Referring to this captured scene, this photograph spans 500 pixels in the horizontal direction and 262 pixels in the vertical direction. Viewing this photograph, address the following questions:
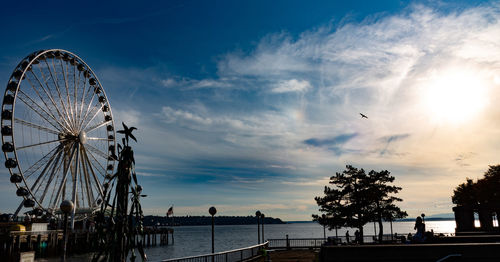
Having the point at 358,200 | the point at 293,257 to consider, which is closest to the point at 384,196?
the point at 358,200

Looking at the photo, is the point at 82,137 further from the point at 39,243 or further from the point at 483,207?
the point at 483,207

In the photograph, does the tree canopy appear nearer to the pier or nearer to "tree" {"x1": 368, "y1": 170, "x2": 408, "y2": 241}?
"tree" {"x1": 368, "y1": 170, "x2": 408, "y2": 241}

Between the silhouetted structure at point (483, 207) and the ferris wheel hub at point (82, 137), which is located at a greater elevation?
the ferris wheel hub at point (82, 137)

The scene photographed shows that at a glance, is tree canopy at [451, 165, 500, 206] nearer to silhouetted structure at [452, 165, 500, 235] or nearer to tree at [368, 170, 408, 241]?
silhouetted structure at [452, 165, 500, 235]

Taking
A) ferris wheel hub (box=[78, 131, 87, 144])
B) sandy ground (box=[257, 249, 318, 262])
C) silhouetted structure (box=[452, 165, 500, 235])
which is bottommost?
sandy ground (box=[257, 249, 318, 262])

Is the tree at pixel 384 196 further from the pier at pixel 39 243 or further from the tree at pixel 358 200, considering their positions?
the pier at pixel 39 243

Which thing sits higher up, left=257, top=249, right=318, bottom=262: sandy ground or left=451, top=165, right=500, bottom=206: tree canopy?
left=451, top=165, right=500, bottom=206: tree canopy

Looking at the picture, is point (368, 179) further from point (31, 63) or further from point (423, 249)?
point (31, 63)

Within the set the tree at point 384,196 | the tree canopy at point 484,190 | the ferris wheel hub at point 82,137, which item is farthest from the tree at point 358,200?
the ferris wheel hub at point 82,137

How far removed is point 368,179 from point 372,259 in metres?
24.6

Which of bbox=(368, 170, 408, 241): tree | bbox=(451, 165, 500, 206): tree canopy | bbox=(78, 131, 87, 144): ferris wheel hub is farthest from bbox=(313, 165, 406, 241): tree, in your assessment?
bbox=(78, 131, 87, 144): ferris wheel hub

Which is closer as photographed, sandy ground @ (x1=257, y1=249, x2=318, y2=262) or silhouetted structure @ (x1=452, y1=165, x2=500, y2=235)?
sandy ground @ (x1=257, y1=249, x2=318, y2=262)

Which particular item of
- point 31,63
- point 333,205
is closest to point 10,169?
point 31,63

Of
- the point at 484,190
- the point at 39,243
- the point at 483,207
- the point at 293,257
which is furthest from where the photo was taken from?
the point at 39,243
